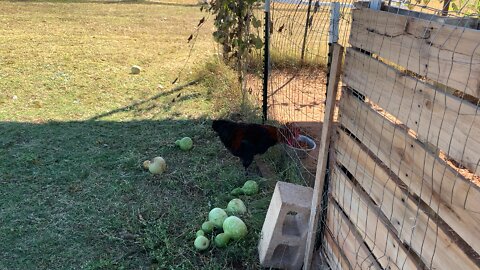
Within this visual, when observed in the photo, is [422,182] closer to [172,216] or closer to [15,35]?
[172,216]

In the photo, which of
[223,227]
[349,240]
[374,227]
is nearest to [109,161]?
[223,227]

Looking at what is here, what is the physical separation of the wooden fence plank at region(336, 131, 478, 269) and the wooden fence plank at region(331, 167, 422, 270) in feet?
0.16

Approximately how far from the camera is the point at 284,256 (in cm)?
299

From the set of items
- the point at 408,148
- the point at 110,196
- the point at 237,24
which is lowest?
the point at 110,196

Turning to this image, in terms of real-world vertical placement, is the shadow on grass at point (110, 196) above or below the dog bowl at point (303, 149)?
below

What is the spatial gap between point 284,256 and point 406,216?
1.37 metres

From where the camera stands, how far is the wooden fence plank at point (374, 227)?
183 cm

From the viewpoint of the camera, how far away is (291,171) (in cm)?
393

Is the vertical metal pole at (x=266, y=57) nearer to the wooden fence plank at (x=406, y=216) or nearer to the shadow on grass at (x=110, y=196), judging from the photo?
the shadow on grass at (x=110, y=196)

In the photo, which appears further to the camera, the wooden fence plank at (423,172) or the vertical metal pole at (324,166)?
the vertical metal pole at (324,166)

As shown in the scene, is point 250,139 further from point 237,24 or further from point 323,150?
point 237,24

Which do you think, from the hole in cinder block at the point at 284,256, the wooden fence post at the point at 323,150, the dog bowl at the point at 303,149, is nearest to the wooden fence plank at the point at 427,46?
the wooden fence post at the point at 323,150

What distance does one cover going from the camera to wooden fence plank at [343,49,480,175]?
4.46ft

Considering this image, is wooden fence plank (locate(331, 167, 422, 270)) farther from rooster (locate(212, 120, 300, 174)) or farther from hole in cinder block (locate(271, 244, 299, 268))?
rooster (locate(212, 120, 300, 174))
